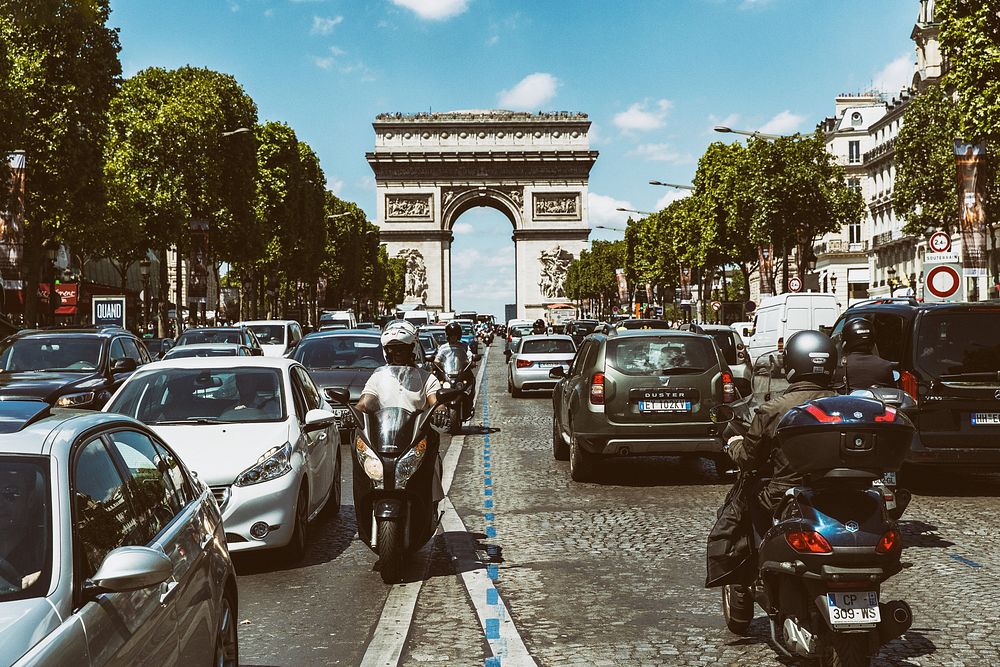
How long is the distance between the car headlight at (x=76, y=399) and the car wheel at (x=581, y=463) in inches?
263

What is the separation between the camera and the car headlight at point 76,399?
16344mm

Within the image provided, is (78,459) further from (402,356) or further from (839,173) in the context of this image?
(839,173)

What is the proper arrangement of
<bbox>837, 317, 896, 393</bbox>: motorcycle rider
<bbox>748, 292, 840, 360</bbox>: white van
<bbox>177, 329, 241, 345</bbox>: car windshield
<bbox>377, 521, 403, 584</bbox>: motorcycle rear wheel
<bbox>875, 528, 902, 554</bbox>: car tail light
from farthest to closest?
<bbox>748, 292, 840, 360</bbox>: white van
<bbox>177, 329, 241, 345</bbox>: car windshield
<bbox>837, 317, 896, 393</bbox>: motorcycle rider
<bbox>377, 521, 403, 584</bbox>: motorcycle rear wheel
<bbox>875, 528, 902, 554</bbox>: car tail light

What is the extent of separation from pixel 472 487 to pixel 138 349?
9946 millimetres

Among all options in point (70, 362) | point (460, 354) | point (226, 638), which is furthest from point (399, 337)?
point (70, 362)

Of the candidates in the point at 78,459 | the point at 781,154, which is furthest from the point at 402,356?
the point at 781,154

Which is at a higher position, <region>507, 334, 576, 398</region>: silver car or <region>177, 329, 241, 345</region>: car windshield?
<region>177, 329, 241, 345</region>: car windshield

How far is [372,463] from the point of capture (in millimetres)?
8094

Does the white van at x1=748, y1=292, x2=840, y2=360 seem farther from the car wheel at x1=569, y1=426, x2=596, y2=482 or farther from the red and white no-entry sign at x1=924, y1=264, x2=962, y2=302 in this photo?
the car wheel at x1=569, y1=426, x2=596, y2=482

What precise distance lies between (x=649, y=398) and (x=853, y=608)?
26.9 feet

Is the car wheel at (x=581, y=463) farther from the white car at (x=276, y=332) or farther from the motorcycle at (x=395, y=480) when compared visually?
the white car at (x=276, y=332)

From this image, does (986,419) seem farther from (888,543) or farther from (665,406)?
(888,543)

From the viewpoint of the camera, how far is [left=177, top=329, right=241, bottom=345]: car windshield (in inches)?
1112

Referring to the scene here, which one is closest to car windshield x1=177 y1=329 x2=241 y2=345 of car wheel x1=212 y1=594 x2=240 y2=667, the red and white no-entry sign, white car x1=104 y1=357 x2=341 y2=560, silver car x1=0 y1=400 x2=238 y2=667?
the red and white no-entry sign
